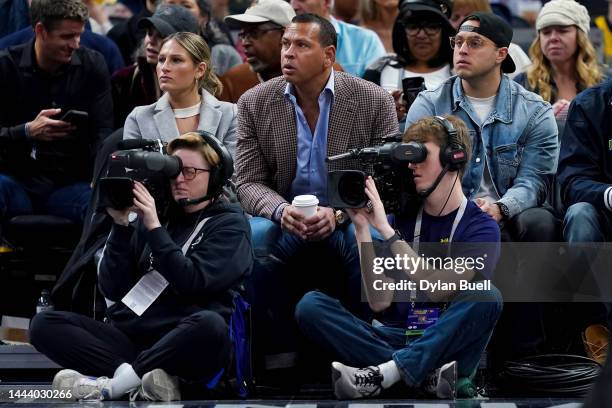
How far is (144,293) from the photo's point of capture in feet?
20.5

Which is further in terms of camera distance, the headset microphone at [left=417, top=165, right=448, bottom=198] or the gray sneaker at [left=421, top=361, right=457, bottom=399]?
the headset microphone at [left=417, top=165, right=448, bottom=198]

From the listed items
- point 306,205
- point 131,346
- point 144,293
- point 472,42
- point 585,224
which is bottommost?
point 131,346

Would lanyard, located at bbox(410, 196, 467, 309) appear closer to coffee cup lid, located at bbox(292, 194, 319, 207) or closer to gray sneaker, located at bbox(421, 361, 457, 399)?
gray sneaker, located at bbox(421, 361, 457, 399)

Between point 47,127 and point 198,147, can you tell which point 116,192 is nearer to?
point 198,147

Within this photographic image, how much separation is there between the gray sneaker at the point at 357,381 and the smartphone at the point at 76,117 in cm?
256

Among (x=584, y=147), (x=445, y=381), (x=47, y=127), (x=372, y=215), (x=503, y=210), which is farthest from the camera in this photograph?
(x=47, y=127)

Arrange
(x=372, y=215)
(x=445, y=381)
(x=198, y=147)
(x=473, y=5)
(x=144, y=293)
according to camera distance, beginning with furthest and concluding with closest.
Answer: (x=473, y=5)
(x=198, y=147)
(x=144, y=293)
(x=372, y=215)
(x=445, y=381)

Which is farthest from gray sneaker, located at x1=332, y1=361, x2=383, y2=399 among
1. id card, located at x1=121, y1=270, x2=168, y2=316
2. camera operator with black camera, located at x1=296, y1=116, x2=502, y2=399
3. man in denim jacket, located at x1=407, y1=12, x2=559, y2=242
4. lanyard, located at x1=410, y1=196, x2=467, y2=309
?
man in denim jacket, located at x1=407, y1=12, x2=559, y2=242

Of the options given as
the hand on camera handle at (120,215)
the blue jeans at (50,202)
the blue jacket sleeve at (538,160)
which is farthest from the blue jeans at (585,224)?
the blue jeans at (50,202)

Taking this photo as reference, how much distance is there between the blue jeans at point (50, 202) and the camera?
308 inches

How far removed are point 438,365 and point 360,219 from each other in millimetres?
717

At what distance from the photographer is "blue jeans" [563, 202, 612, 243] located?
669 centimetres

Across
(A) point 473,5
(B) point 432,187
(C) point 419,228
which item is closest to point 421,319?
(C) point 419,228

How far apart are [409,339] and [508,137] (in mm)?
1392
